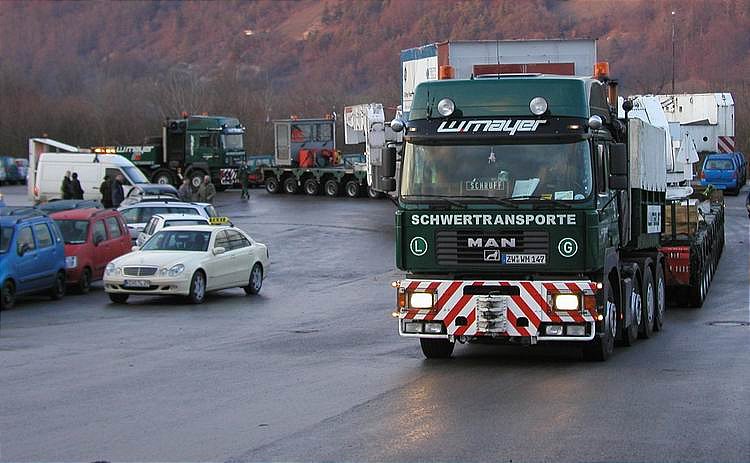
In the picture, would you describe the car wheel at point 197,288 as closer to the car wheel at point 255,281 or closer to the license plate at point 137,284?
the license plate at point 137,284

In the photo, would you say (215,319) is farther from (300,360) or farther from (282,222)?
(282,222)

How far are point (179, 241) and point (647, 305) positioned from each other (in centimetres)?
1015

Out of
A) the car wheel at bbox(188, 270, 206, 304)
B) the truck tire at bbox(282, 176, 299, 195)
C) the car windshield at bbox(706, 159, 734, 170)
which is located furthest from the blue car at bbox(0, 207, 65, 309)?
the truck tire at bbox(282, 176, 299, 195)

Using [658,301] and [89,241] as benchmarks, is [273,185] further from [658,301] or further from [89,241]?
[658,301]

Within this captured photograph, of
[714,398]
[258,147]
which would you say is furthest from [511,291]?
[258,147]

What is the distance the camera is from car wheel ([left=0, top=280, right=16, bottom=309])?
21.5m

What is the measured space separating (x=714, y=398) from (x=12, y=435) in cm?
637

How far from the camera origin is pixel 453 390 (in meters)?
12.2

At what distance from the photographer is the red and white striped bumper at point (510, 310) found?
44.2 ft

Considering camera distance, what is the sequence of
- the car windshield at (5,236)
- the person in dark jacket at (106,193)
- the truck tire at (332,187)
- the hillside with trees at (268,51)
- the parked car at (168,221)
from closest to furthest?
the car windshield at (5,236)
the parked car at (168,221)
the person in dark jacket at (106,193)
the truck tire at (332,187)
the hillside with trees at (268,51)

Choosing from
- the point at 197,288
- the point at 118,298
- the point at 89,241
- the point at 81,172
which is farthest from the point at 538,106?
the point at 81,172

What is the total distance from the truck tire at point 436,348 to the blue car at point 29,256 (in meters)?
→ 9.68

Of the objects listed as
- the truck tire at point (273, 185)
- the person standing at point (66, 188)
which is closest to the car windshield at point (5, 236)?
the person standing at point (66, 188)

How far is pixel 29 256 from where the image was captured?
22.4 metres
